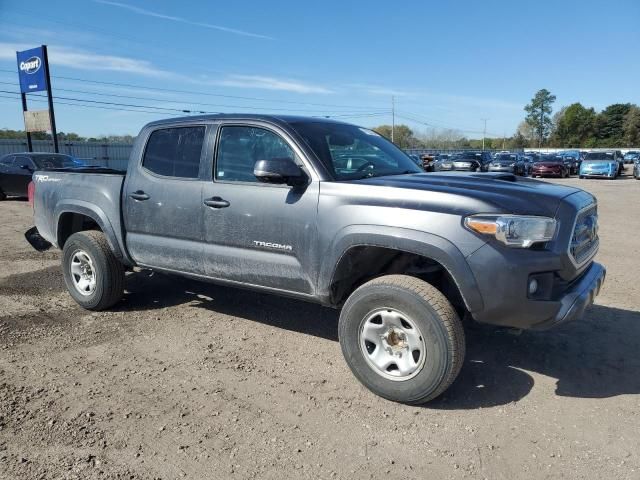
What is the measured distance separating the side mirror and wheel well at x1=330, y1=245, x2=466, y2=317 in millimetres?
681

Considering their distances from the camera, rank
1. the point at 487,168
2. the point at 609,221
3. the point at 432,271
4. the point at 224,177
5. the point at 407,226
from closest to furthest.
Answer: the point at 407,226 < the point at 432,271 < the point at 224,177 < the point at 609,221 < the point at 487,168

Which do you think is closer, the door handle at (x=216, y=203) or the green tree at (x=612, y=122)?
the door handle at (x=216, y=203)

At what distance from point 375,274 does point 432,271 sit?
45cm

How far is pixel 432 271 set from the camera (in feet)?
12.3

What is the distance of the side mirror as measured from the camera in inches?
142

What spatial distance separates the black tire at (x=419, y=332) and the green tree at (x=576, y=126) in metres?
122

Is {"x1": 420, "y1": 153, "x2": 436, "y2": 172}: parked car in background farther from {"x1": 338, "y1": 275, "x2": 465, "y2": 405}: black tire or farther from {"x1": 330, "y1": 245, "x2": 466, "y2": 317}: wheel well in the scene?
{"x1": 338, "y1": 275, "x2": 465, "y2": 405}: black tire

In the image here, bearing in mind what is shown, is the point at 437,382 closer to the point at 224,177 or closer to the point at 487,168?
the point at 224,177

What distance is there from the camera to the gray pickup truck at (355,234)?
3.13 meters

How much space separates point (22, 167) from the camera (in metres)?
15.4

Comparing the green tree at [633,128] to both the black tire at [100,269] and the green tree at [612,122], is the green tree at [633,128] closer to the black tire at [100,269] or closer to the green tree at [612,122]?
the green tree at [612,122]

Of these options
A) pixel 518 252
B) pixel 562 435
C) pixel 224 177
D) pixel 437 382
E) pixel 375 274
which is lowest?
pixel 562 435

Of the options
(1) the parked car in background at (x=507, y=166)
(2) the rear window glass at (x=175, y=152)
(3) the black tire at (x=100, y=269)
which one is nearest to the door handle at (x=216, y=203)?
(2) the rear window glass at (x=175, y=152)

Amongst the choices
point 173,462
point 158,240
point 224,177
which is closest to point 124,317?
point 158,240
